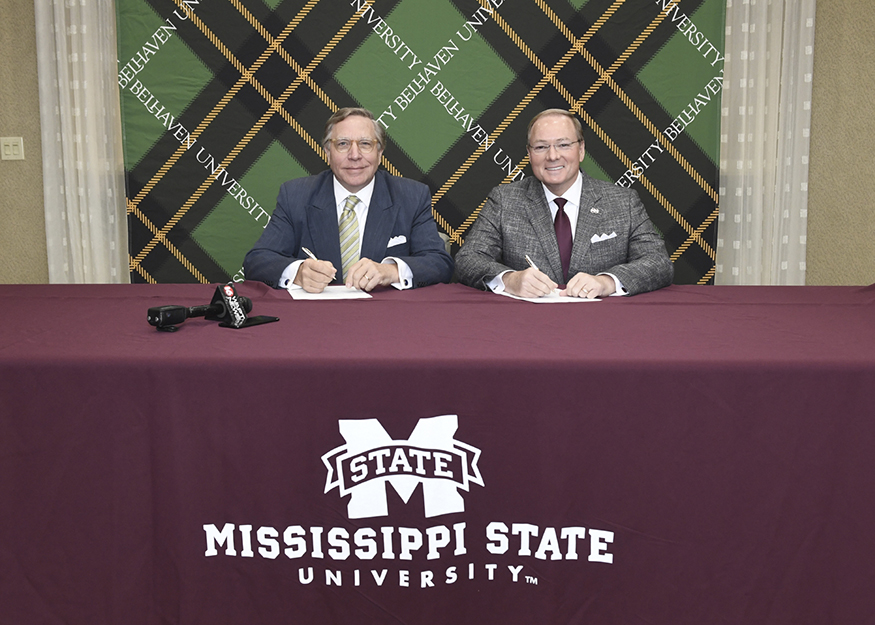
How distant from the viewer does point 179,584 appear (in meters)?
0.96

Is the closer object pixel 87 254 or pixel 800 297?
pixel 800 297

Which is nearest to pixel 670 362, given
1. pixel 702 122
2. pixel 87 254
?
pixel 702 122

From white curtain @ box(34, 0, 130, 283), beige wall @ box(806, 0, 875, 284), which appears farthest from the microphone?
beige wall @ box(806, 0, 875, 284)

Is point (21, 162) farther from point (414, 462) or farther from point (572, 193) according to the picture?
point (414, 462)

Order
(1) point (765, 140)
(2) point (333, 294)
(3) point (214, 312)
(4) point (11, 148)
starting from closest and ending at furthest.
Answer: (3) point (214, 312), (2) point (333, 294), (1) point (765, 140), (4) point (11, 148)

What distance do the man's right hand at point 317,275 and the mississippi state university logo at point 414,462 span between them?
70cm

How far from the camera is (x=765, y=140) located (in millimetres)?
2668

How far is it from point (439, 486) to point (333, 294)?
0.75 metres

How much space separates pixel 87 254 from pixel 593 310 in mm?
2377

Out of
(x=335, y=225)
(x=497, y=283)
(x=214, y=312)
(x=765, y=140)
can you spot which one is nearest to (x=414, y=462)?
(x=214, y=312)

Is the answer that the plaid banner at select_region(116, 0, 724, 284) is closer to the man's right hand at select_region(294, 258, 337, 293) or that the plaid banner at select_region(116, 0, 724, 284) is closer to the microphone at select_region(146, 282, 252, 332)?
the man's right hand at select_region(294, 258, 337, 293)

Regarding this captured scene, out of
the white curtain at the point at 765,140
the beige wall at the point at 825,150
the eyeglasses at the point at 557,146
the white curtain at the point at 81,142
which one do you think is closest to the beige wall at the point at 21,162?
the beige wall at the point at 825,150

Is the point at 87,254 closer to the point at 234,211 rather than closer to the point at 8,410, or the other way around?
the point at 234,211

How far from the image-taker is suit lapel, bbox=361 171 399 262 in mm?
2027
